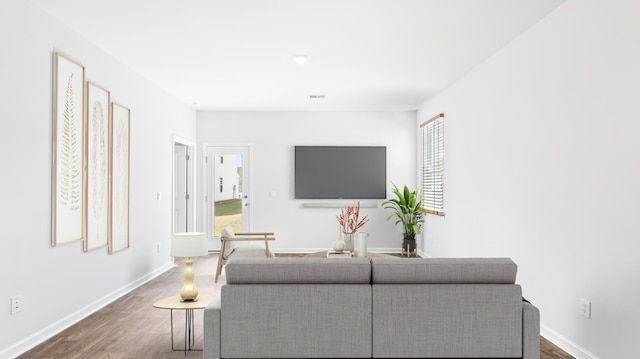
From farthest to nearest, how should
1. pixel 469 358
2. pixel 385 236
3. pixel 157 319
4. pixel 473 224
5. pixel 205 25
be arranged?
pixel 385 236
pixel 473 224
pixel 157 319
pixel 205 25
pixel 469 358

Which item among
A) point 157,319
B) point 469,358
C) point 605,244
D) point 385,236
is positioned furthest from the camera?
point 385,236

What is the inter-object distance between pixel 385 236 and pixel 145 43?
5.31 m

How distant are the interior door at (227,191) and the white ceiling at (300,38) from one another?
1950 mm

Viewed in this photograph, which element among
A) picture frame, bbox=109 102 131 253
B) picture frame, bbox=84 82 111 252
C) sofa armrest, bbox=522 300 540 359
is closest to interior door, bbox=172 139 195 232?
picture frame, bbox=109 102 131 253

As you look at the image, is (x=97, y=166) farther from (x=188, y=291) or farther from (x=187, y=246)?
(x=188, y=291)

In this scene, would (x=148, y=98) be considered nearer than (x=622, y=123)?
No

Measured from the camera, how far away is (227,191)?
27.6 feet

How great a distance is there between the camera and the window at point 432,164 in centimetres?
689

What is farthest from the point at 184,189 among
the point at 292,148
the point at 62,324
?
the point at 62,324

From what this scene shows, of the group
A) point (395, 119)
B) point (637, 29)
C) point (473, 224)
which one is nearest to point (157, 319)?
point (473, 224)

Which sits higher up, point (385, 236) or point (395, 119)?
point (395, 119)

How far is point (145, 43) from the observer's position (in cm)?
455

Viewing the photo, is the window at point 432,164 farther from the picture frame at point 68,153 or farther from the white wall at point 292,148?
the picture frame at point 68,153

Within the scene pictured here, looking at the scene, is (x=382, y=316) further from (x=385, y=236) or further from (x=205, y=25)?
(x=385, y=236)
